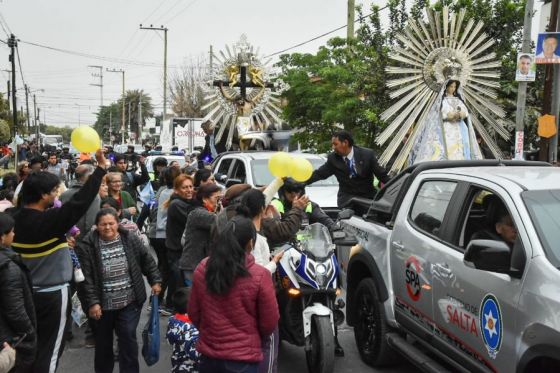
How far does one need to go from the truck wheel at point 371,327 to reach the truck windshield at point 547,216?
1746mm

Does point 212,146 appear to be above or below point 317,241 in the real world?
above

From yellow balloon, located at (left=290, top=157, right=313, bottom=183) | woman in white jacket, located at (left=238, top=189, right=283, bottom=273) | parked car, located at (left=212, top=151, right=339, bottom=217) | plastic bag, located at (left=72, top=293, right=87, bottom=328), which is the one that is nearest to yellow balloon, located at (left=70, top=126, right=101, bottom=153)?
woman in white jacket, located at (left=238, top=189, right=283, bottom=273)

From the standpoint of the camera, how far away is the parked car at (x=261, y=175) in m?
9.16

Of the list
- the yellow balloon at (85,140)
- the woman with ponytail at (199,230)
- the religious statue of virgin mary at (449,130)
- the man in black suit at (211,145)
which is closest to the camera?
the yellow balloon at (85,140)

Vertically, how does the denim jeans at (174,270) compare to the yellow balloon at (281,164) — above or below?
below

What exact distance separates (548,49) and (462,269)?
9.38 meters

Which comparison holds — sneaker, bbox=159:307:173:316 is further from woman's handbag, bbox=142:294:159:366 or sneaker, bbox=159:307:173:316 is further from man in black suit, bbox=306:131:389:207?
man in black suit, bbox=306:131:389:207

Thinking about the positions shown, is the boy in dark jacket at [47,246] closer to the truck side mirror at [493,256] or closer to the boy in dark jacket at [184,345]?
the boy in dark jacket at [184,345]

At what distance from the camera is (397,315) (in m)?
4.64

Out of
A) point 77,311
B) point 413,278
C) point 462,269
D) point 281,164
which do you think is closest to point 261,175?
point 77,311

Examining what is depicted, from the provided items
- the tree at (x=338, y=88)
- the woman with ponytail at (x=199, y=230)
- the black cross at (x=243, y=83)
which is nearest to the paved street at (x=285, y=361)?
the woman with ponytail at (x=199, y=230)

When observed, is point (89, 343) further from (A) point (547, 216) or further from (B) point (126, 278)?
(A) point (547, 216)

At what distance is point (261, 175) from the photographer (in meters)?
9.59

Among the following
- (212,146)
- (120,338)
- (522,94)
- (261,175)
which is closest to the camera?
(120,338)
